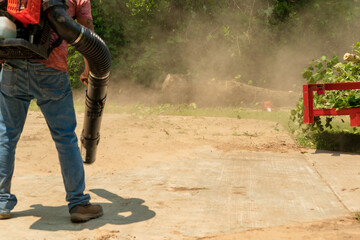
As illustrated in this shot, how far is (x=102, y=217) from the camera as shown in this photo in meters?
3.41

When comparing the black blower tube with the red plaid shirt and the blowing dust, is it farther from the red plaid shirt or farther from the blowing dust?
the blowing dust

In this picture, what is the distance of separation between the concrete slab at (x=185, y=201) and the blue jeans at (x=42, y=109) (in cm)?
30

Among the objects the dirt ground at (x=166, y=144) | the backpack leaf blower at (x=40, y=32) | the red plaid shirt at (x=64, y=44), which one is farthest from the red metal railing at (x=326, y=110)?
the red plaid shirt at (x=64, y=44)

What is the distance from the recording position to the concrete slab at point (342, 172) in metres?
3.97

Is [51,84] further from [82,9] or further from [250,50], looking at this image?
[250,50]

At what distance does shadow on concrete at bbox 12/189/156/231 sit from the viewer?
10.5ft

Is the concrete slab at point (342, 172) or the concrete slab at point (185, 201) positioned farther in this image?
the concrete slab at point (342, 172)

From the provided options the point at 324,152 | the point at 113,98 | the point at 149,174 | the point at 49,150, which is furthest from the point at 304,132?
the point at 113,98

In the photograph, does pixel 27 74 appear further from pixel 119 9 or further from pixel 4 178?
pixel 119 9

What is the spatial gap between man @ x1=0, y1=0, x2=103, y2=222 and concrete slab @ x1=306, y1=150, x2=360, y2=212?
2147 mm

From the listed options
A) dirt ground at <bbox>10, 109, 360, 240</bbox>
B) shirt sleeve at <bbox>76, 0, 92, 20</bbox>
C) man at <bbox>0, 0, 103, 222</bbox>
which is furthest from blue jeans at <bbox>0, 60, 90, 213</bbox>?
dirt ground at <bbox>10, 109, 360, 240</bbox>

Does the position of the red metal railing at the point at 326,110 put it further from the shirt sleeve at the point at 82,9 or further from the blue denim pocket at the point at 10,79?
the blue denim pocket at the point at 10,79

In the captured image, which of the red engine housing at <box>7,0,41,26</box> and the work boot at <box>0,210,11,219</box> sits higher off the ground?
the red engine housing at <box>7,0,41,26</box>

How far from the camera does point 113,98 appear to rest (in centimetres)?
1312
